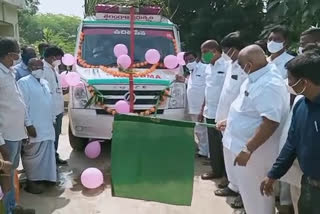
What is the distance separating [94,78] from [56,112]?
2.40 feet

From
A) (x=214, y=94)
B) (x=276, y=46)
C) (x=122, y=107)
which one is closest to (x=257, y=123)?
(x=276, y=46)

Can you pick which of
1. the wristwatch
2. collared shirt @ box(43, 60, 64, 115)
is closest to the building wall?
collared shirt @ box(43, 60, 64, 115)

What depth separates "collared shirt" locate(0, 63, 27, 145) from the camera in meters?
4.24

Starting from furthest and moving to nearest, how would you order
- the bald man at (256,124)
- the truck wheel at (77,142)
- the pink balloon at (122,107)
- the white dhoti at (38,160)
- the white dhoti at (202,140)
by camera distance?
the truck wheel at (77,142) → the white dhoti at (202,140) → the pink balloon at (122,107) → the white dhoti at (38,160) → the bald man at (256,124)

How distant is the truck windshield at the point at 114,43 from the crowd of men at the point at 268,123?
1655mm

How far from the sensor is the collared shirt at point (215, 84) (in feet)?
19.4

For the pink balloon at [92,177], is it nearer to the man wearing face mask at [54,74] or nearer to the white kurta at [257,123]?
the man wearing face mask at [54,74]

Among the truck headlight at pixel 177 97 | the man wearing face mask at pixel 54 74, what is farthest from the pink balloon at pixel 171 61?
the man wearing face mask at pixel 54 74

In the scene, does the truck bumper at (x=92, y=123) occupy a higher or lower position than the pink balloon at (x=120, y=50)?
lower

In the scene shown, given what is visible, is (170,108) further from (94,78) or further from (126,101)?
(94,78)

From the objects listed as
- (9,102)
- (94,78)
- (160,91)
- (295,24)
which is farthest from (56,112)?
(295,24)

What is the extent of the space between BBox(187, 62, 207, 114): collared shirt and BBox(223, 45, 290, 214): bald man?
3.23m

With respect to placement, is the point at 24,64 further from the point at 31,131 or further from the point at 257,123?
the point at 257,123

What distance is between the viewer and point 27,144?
5.34 meters
